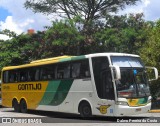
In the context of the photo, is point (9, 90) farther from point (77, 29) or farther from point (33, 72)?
point (77, 29)

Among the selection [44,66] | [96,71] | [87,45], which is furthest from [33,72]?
[87,45]

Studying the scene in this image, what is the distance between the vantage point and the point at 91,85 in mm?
17016

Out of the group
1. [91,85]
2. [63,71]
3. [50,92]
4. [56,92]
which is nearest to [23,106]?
[50,92]

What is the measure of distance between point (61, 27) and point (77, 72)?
11821 millimetres

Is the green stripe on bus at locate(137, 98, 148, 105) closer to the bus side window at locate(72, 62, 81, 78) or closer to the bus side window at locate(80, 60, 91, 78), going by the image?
the bus side window at locate(80, 60, 91, 78)

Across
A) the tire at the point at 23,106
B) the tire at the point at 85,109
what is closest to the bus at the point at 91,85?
the tire at the point at 85,109

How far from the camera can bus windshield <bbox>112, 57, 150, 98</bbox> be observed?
52.2 ft

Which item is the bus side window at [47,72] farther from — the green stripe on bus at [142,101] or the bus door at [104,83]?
the green stripe on bus at [142,101]

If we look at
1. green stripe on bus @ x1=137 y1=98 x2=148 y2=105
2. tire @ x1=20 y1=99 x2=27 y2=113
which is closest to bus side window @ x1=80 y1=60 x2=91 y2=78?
green stripe on bus @ x1=137 y1=98 x2=148 y2=105

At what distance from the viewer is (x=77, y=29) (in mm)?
29453

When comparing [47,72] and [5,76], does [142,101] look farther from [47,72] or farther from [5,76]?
[5,76]

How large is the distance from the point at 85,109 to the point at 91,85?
1306 millimetres

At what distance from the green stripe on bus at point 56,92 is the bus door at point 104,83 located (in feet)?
6.57

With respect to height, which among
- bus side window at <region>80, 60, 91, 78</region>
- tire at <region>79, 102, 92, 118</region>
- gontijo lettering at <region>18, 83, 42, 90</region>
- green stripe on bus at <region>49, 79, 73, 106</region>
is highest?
bus side window at <region>80, 60, 91, 78</region>
